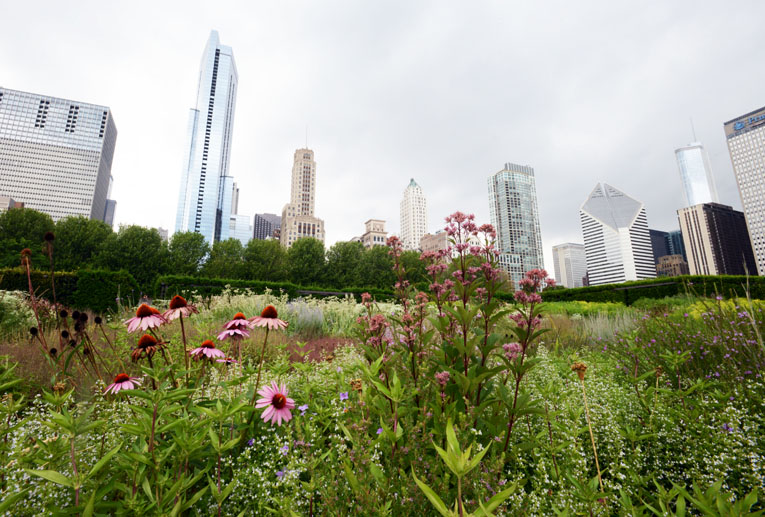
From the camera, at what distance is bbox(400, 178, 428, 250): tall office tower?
512 feet

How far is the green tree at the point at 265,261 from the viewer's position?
133 feet

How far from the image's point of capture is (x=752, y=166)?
11488 centimetres

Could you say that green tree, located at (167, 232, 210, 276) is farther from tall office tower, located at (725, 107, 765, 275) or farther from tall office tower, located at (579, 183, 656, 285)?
tall office tower, located at (579, 183, 656, 285)

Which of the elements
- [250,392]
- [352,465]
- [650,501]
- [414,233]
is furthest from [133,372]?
[414,233]

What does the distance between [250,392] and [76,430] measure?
35.8 inches

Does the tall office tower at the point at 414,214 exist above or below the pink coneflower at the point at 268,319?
above

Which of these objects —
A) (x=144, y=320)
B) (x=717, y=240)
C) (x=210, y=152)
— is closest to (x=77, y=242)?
(x=144, y=320)

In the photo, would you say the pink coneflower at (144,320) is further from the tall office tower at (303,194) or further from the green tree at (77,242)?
the tall office tower at (303,194)

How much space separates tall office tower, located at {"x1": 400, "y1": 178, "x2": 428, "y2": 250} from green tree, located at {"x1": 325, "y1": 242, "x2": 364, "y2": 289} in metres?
111

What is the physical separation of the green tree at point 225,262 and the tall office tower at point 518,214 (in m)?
129

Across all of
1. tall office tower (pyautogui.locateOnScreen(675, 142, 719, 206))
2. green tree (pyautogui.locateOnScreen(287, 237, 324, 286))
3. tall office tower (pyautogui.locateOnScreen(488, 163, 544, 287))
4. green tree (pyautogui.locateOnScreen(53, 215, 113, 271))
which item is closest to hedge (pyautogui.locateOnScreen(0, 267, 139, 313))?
green tree (pyautogui.locateOnScreen(53, 215, 113, 271))

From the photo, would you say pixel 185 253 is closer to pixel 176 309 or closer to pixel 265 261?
pixel 265 261

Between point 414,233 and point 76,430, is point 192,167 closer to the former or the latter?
point 414,233

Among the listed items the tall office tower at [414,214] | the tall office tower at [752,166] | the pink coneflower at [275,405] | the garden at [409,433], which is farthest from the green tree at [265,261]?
the tall office tower at [752,166]
